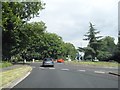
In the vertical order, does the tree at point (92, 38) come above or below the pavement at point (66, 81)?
above

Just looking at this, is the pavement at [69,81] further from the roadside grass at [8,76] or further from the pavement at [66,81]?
the roadside grass at [8,76]

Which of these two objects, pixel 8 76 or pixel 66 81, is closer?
pixel 66 81

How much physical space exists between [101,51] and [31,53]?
24454 mm

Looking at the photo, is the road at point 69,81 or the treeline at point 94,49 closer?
the road at point 69,81

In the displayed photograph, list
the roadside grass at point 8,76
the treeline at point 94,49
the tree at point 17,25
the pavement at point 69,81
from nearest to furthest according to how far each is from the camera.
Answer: the pavement at point 69,81
the roadside grass at point 8,76
the tree at point 17,25
the treeline at point 94,49

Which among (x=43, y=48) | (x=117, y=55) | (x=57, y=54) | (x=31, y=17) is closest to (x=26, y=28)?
(x=31, y=17)

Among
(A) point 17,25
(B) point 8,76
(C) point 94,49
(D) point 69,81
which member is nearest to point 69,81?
(D) point 69,81

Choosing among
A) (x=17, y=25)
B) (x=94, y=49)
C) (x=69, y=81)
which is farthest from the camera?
(x=94, y=49)

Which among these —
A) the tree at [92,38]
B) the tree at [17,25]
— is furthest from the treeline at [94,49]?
the tree at [17,25]

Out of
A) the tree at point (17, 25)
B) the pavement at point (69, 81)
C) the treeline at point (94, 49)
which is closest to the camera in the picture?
the pavement at point (69, 81)

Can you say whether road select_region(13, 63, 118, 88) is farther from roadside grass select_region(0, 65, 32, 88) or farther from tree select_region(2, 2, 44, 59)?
tree select_region(2, 2, 44, 59)

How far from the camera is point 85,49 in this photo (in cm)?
12156

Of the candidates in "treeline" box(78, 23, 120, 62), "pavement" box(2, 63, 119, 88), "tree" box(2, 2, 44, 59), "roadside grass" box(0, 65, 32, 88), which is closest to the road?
"pavement" box(2, 63, 119, 88)

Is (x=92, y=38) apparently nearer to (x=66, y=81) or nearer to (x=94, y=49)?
(x=94, y=49)
